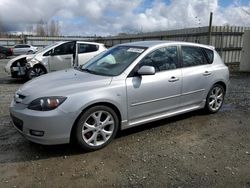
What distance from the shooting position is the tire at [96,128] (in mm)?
3881

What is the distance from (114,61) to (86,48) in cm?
632

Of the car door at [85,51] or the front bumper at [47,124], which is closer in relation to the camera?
the front bumper at [47,124]

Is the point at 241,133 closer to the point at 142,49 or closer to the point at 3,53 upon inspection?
the point at 142,49

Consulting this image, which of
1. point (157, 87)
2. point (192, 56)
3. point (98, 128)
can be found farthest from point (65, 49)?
point (98, 128)

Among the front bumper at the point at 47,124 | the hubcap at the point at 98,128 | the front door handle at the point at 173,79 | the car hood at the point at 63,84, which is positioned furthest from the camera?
the front door handle at the point at 173,79

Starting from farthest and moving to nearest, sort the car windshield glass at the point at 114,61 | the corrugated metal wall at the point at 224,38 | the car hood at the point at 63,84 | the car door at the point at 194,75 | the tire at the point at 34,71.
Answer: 1. the corrugated metal wall at the point at 224,38
2. the tire at the point at 34,71
3. the car door at the point at 194,75
4. the car windshield glass at the point at 114,61
5. the car hood at the point at 63,84

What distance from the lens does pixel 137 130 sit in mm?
4922

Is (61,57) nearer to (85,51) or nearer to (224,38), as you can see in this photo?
(85,51)

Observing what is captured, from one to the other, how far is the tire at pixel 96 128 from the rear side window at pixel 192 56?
1.90 m

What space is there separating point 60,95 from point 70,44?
23.6 feet

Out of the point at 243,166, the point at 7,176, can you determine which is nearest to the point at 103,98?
the point at 7,176

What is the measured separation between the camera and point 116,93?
4.14 m

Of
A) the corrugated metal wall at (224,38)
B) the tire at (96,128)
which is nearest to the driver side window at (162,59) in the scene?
the tire at (96,128)

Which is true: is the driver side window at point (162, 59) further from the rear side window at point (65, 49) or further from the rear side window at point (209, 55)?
the rear side window at point (65, 49)
